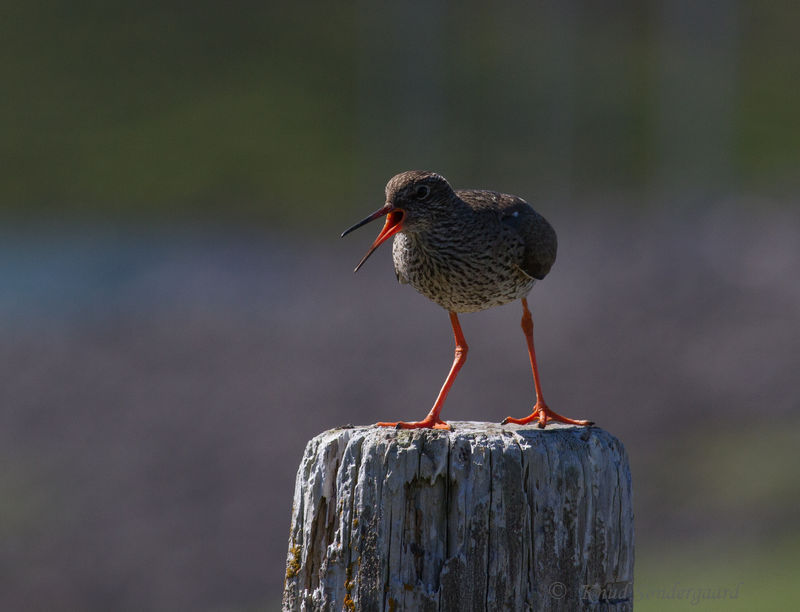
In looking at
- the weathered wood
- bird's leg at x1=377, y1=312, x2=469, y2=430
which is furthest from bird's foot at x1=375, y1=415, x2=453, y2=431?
the weathered wood

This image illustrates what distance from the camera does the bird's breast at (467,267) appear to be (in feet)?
20.1

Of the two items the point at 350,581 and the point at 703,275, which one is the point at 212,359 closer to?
the point at 703,275

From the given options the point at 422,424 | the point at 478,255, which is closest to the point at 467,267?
the point at 478,255

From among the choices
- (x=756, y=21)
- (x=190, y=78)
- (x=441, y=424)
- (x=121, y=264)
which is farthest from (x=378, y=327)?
(x=756, y=21)

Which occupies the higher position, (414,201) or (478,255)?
(414,201)

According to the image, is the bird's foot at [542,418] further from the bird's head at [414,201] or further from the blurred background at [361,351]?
the blurred background at [361,351]

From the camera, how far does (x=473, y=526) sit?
13.2ft

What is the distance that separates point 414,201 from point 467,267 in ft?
1.58

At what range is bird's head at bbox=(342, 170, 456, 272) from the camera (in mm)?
6098

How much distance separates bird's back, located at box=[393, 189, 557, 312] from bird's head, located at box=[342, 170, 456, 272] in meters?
0.07

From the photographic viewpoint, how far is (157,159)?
148 feet

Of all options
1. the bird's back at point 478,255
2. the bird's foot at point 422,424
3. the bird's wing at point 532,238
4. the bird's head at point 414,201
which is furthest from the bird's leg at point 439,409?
the bird's head at point 414,201

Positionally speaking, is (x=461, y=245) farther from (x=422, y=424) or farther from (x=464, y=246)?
(x=422, y=424)

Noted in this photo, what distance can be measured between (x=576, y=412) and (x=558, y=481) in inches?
409
